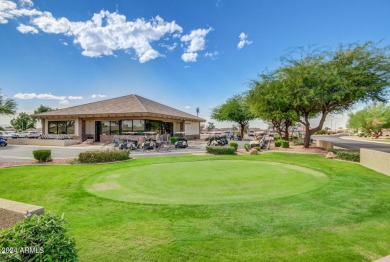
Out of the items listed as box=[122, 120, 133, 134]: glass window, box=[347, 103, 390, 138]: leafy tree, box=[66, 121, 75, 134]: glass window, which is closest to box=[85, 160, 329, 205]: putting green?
box=[122, 120, 133, 134]: glass window

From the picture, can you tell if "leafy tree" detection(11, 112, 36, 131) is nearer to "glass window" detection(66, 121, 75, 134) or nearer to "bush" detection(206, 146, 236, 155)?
"glass window" detection(66, 121, 75, 134)

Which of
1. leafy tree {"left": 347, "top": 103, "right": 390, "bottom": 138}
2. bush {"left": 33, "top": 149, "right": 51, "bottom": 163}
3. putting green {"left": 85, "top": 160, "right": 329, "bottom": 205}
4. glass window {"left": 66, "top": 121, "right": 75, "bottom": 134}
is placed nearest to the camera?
putting green {"left": 85, "top": 160, "right": 329, "bottom": 205}

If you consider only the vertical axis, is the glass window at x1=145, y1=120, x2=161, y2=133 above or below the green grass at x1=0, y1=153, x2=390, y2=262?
above

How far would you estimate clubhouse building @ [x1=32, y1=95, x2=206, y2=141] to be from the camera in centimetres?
3291

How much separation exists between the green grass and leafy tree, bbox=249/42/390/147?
48.7 ft

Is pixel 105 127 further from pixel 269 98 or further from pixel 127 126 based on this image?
pixel 269 98

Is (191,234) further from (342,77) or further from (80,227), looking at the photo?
(342,77)

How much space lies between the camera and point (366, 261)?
3.98 meters

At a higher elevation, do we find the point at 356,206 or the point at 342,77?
the point at 342,77

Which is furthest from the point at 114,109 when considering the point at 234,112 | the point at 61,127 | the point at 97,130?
the point at 234,112

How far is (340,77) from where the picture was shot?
69.5ft

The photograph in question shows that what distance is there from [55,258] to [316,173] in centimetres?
1124

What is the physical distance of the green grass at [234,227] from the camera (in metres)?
4.22

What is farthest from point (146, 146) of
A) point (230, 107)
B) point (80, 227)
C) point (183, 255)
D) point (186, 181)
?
point (230, 107)
